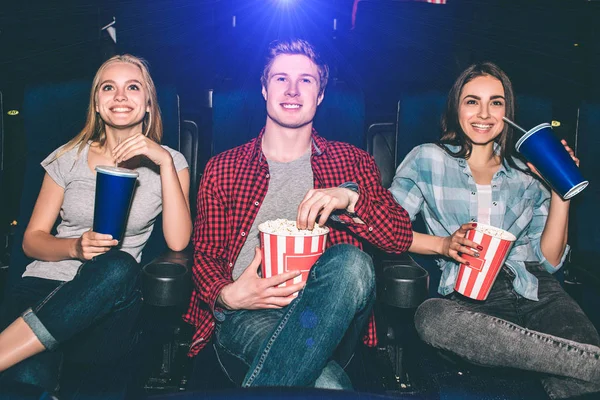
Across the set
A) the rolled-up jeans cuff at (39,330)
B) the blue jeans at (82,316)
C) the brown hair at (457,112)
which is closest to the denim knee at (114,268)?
the blue jeans at (82,316)

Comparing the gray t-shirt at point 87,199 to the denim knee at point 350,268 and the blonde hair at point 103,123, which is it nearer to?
the blonde hair at point 103,123

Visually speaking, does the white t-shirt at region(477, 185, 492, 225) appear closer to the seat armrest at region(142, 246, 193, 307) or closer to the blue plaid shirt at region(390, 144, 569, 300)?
the blue plaid shirt at region(390, 144, 569, 300)

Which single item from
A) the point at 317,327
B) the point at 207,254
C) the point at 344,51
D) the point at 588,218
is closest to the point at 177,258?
the point at 207,254

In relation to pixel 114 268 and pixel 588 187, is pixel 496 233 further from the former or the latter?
pixel 114 268

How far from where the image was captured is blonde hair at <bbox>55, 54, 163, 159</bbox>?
179cm

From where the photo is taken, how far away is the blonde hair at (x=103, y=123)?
1791 mm

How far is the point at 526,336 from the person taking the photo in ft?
4.24

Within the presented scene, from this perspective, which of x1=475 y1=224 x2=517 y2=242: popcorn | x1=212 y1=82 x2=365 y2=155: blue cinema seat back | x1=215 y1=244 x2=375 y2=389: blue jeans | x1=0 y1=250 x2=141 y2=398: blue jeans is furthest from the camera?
x1=212 y1=82 x2=365 y2=155: blue cinema seat back

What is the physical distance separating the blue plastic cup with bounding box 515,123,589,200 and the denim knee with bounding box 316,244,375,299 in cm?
55

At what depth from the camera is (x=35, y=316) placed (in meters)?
1.30

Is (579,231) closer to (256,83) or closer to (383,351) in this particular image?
(383,351)

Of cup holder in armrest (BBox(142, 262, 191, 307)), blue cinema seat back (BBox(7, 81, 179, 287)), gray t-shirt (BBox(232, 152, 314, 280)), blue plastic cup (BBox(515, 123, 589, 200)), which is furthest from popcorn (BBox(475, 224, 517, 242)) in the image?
blue cinema seat back (BBox(7, 81, 179, 287))

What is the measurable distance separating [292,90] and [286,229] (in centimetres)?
56

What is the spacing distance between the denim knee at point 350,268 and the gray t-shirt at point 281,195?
1.40 ft
